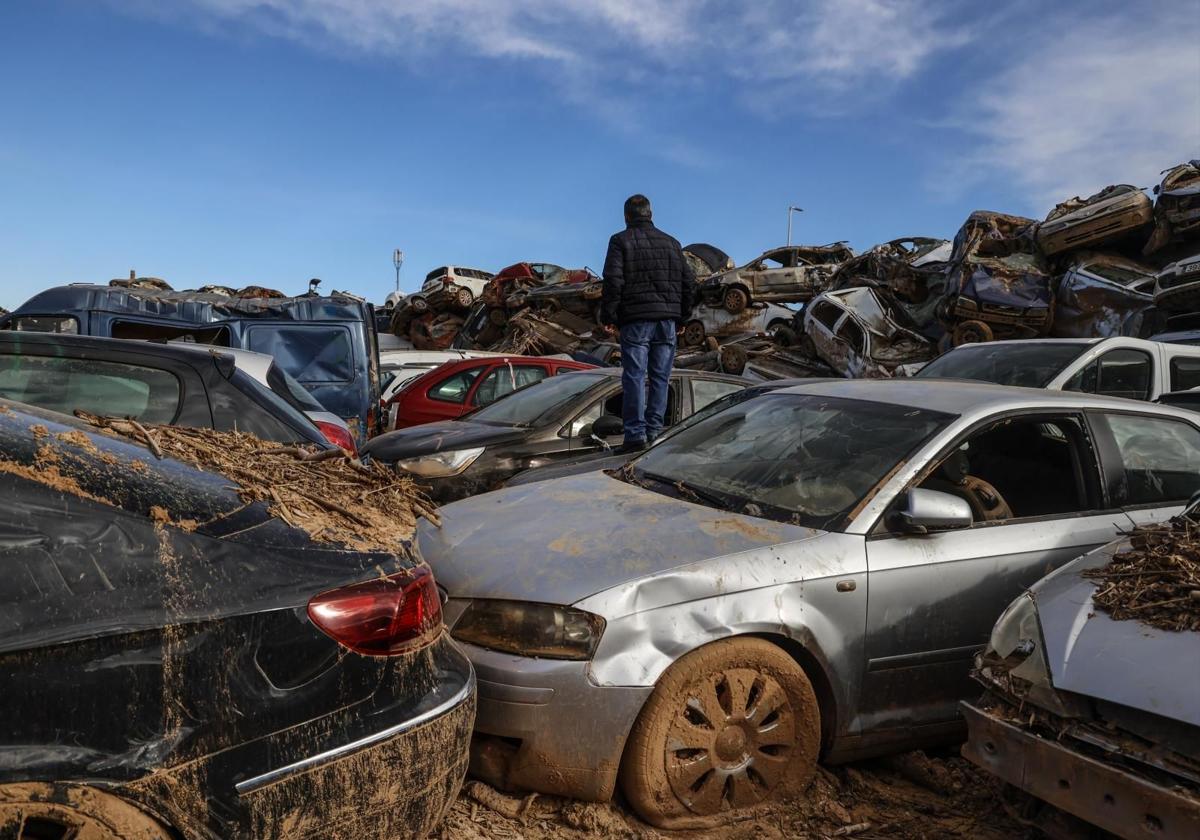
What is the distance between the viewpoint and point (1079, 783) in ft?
8.21

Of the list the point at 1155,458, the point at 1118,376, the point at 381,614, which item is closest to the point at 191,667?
the point at 381,614

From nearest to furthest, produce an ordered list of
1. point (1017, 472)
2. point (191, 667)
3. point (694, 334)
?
1. point (191, 667)
2. point (1017, 472)
3. point (694, 334)

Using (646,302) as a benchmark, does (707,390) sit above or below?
below

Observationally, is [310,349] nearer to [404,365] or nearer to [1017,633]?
[404,365]

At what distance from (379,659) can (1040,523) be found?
9.16 feet

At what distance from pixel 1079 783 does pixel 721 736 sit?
1060 millimetres

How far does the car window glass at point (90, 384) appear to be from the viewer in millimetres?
3848

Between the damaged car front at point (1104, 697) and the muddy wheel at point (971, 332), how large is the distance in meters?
11.9

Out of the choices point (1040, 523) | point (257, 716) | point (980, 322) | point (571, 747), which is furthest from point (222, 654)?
point (980, 322)

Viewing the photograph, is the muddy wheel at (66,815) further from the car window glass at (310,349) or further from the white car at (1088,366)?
the car window glass at (310,349)

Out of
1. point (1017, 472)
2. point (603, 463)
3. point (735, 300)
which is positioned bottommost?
point (603, 463)

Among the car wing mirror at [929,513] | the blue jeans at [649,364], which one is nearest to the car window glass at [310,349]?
the blue jeans at [649,364]

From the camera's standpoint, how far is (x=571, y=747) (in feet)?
9.49

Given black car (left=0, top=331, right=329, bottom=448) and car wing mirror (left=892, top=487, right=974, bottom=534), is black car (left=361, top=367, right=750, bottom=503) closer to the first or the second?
black car (left=0, top=331, right=329, bottom=448)
